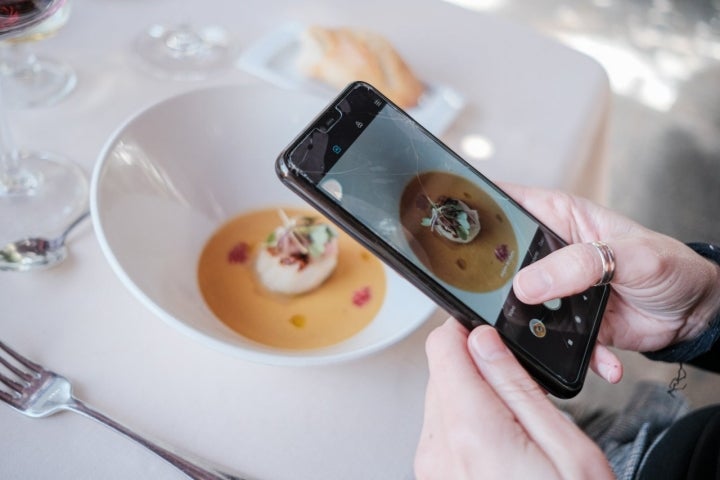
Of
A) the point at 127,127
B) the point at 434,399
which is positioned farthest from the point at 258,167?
the point at 434,399

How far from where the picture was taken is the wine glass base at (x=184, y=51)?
850 millimetres

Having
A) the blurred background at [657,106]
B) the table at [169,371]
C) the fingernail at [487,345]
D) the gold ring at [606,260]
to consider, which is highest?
the gold ring at [606,260]

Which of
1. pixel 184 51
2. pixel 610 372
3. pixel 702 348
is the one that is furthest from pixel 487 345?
pixel 184 51

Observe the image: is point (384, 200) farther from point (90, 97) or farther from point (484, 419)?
point (90, 97)

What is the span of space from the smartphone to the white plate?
24cm

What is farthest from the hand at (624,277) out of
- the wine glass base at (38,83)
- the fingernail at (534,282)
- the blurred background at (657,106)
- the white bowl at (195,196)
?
the blurred background at (657,106)

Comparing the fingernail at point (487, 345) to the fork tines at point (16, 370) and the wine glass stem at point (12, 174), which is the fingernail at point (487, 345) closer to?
the fork tines at point (16, 370)

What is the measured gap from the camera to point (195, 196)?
0.72 m

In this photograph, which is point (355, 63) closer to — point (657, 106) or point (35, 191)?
point (35, 191)

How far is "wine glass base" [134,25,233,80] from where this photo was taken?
850 millimetres

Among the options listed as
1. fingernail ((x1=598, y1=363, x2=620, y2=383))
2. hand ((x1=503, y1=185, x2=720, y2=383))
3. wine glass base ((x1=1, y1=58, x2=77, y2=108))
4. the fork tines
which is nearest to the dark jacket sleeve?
hand ((x1=503, y1=185, x2=720, y2=383))

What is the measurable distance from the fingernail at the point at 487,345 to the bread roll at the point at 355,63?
1.27 feet

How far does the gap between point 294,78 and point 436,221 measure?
366 millimetres

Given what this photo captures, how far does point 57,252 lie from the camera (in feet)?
2.10
